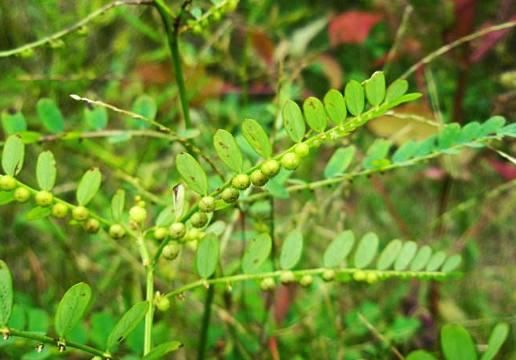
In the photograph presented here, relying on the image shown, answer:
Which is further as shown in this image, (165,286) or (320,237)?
(320,237)

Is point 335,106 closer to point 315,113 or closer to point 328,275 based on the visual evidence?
point 315,113

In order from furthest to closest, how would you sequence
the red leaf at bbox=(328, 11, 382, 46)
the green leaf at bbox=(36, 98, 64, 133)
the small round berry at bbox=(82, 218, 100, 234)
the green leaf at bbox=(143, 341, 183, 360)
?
1. the red leaf at bbox=(328, 11, 382, 46)
2. the green leaf at bbox=(36, 98, 64, 133)
3. the small round berry at bbox=(82, 218, 100, 234)
4. the green leaf at bbox=(143, 341, 183, 360)

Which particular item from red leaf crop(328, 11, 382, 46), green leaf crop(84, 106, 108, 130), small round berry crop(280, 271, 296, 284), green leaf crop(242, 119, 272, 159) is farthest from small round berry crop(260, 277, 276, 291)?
red leaf crop(328, 11, 382, 46)

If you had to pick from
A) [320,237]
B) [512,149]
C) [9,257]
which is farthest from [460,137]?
[9,257]

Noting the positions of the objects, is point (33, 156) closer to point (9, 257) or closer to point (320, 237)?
point (9, 257)

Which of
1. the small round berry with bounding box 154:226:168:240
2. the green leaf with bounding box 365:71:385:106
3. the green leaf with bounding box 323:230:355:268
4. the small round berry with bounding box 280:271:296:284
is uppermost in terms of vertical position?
the green leaf with bounding box 365:71:385:106

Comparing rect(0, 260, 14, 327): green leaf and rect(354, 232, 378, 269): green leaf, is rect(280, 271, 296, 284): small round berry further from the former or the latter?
rect(0, 260, 14, 327): green leaf
